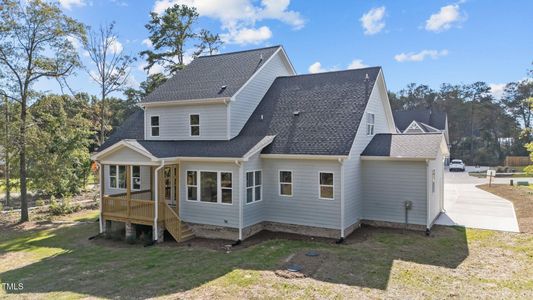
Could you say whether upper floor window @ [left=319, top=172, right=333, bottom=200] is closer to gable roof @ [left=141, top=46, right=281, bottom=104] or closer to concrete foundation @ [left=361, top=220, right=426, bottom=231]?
concrete foundation @ [left=361, top=220, right=426, bottom=231]

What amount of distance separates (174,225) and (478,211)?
14777mm

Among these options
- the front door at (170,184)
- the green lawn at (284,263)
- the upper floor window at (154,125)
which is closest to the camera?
the green lawn at (284,263)

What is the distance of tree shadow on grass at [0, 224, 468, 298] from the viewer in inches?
355

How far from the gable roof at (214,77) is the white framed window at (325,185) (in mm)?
5443

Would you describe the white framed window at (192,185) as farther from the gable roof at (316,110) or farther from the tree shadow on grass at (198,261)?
the gable roof at (316,110)

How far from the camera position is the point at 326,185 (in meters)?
13.3

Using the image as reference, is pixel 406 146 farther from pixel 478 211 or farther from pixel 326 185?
pixel 478 211

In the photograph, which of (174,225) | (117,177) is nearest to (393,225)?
(174,225)

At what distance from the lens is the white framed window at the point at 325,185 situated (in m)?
13.2

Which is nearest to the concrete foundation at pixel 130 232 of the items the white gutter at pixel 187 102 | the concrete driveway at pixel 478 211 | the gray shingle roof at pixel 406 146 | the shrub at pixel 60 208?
the white gutter at pixel 187 102

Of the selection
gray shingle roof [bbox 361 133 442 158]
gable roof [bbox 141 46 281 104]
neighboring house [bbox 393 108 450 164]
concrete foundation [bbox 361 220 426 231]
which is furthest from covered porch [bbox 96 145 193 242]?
neighboring house [bbox 393 108 450 164]

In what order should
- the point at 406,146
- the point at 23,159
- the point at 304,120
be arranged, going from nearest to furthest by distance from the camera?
the point at 406,146
the point at 304,120
the point at 23,159

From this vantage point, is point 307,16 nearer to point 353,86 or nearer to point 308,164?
point 353,86

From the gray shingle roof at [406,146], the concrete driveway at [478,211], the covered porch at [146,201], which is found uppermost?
the gray shingle roof at [406,146]
